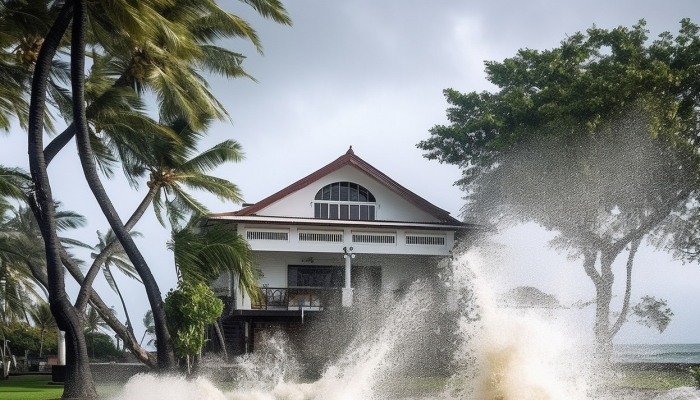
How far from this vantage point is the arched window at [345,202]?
3023 centimetres

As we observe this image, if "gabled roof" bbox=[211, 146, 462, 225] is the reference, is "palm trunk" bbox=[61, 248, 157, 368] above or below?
below

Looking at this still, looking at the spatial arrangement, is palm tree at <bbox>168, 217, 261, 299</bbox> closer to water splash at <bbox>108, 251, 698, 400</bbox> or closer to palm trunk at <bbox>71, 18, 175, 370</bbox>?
palm trunk at <bbox>71, 18, 175, 370</bbox>

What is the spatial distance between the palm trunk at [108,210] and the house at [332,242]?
638cm

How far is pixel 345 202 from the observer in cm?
3055

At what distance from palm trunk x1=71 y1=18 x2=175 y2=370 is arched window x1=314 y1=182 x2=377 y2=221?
1024 cm

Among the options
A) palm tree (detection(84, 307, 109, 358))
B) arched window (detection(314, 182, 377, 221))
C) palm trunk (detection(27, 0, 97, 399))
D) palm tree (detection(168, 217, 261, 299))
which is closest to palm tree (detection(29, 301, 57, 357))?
palm tree (detection(84, 307, 109, 358))

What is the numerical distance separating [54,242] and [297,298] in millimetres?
10914

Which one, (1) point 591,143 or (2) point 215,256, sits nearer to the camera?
(2) point 215,256

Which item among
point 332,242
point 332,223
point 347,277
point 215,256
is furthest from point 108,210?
point 347,277

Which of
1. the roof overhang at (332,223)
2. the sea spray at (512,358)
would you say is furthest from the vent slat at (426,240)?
the sea spray at (512,358)

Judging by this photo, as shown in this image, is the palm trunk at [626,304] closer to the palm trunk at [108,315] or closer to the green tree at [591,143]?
the green tree at [591,143]

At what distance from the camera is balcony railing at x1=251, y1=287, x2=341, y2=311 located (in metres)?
27.7

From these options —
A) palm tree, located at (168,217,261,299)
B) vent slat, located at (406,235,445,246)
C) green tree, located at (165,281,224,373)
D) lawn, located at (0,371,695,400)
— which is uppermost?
vent slat, located at (406,235,445,246)

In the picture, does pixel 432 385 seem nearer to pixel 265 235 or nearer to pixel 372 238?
pixel 372 238
